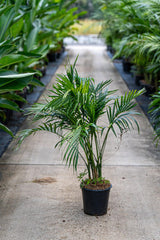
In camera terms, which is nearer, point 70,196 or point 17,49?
point 70,196

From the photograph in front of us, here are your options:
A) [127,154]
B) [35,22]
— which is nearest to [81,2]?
[35,22]

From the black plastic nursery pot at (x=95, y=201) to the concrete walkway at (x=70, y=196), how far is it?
2.2 inches

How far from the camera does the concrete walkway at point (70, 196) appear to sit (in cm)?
288

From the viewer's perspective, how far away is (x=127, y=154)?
4500mm

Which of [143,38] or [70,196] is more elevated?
[143,38]

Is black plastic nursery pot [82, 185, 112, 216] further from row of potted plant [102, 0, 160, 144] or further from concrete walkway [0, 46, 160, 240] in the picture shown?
row of potted plant [102, 0, 160, 144]

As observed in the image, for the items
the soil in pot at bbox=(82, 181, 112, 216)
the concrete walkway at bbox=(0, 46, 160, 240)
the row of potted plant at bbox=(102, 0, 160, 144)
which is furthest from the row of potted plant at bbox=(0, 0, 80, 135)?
the row of potted plant at bbox=(102, 0, 160, 144)

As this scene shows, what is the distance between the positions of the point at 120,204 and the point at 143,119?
286cm

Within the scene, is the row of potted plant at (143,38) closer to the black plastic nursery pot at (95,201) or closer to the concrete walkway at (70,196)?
the concrete walkway at (70,196)

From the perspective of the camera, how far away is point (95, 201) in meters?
3.01

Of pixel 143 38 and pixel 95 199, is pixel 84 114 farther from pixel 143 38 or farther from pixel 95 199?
pixel 143 38

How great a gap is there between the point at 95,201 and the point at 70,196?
478 mm

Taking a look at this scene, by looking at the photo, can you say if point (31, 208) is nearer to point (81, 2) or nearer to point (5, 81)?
point (5, 81)

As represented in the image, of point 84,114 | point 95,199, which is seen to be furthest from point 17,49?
point 95,199
